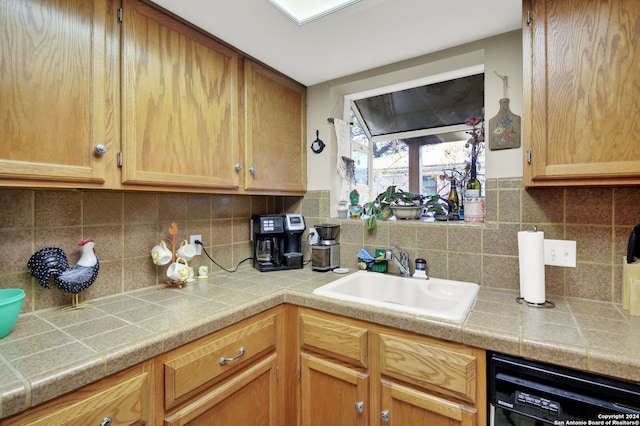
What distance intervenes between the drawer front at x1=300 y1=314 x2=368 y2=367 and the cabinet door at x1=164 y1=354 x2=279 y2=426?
190mm

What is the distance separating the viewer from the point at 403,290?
1.57 meters

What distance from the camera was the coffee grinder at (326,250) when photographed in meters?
1.77

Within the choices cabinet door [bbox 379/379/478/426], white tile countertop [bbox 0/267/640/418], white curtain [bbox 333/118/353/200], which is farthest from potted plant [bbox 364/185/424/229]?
cabinet door [bbox 379/379/478/426]

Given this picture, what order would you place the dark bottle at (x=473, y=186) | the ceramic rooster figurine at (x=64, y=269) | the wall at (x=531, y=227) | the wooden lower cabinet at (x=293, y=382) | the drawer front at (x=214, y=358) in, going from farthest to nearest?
the dark bottle at (x=473, y=186), the wall at (x=531, y=227), the ceramic rooster figurine at (x=64, y=269), the drawer front at (x=214, y=358), the wooden lower cabinet at (x=293, y=382)

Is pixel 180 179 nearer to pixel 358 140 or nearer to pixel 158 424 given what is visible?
pixel 158 424

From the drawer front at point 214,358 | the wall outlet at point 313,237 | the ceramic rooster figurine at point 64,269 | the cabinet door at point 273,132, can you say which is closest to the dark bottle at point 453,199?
the wall outlet at point 313,237

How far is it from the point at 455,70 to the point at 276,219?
1341 mm

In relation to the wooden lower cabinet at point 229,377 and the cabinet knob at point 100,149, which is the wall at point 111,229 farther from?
the wooden lower cabinet at point 229,377

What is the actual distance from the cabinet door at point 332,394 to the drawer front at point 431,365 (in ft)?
0.50

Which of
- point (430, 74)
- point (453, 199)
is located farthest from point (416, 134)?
point (453, 199)

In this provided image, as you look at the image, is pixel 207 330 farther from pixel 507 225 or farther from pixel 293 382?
pixel 507 225

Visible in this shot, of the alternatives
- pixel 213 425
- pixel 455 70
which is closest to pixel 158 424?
pixel 213 425

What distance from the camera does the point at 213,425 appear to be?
1.07 m

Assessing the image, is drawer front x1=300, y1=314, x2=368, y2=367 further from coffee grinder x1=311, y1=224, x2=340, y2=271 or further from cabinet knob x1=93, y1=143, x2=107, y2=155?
cabinet knob x1=93, y1=143, x2=107, y2=155
